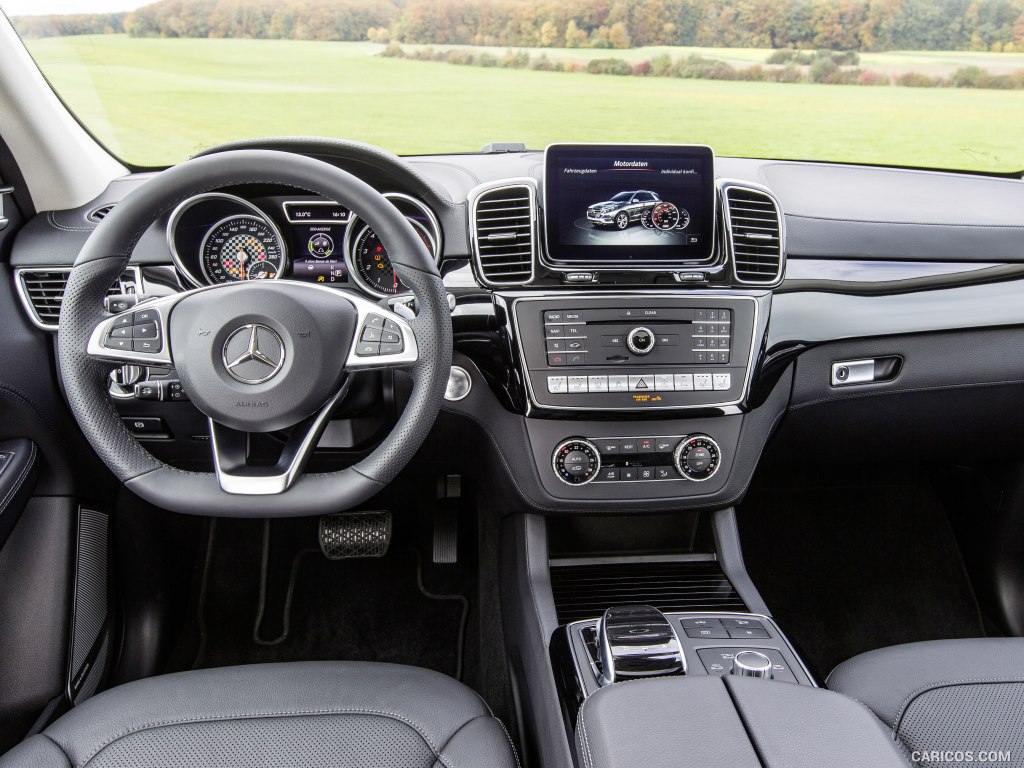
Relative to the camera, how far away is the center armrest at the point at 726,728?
0.96m

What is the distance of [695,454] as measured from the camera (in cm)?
172

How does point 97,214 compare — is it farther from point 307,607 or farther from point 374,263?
point 307,607

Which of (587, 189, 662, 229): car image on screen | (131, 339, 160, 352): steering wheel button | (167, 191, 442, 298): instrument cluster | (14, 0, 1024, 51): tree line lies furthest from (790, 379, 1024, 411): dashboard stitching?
(131, 339, 160, 352): steering wheel button

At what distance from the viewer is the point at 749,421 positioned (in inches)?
69.7

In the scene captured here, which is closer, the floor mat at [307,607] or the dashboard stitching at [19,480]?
the dashboard stitching at [19,480]

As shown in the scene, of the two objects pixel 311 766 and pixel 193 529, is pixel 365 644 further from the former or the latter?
pixel 311 766

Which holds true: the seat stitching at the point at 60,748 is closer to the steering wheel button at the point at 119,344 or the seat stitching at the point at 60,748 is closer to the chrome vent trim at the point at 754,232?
the steering wheel button at the point at 119,344

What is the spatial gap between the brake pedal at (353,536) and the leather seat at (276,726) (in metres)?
1.03

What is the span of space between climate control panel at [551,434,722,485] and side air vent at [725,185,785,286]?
0.37m

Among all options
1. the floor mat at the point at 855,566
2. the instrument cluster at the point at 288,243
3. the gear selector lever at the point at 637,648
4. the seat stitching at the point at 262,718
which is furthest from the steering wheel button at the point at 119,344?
the floor mat at the point at 855,566

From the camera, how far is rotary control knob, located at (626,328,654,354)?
1.62 metres

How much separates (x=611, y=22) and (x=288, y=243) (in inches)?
41.0

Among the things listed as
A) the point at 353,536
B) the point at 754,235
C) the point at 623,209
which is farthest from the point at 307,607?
the point at 754,235

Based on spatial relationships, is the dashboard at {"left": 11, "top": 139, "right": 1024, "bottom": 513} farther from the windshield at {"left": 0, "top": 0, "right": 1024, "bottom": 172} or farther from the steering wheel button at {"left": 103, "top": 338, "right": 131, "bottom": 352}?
the steering wheel button at {"left": 103, "top": 338, "right": 131, "bottom": 352}
